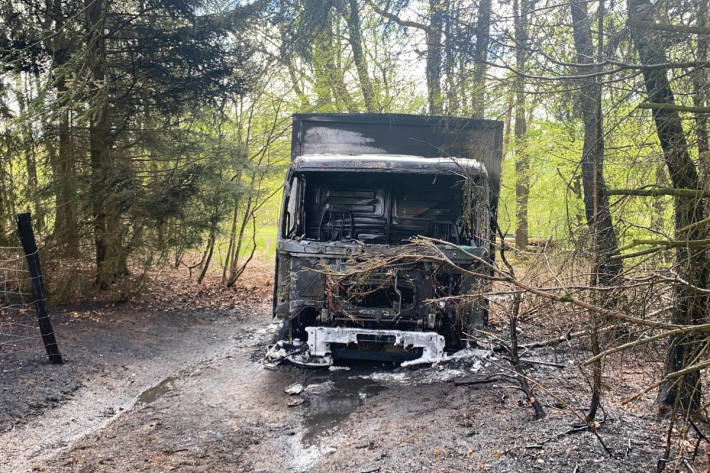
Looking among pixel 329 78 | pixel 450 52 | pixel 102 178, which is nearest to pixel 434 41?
pixel 450 52

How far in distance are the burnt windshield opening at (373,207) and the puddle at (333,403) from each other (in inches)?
93.9

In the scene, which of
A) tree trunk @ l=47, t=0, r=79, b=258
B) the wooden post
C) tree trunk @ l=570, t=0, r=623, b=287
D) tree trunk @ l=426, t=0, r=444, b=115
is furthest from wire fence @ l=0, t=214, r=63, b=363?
tree trunk @ l=570, t=0, r=623, b=287

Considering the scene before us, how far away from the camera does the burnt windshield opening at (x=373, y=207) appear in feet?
26.3

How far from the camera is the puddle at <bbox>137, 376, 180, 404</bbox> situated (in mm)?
6191

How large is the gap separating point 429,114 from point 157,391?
225 inches

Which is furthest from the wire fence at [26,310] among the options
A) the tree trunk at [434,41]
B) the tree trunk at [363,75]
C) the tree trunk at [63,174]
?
the tree trunk at [363,75]

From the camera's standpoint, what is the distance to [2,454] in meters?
4.54

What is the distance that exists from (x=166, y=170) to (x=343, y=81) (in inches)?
262

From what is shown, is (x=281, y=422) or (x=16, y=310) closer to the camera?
(x=281, y=422)

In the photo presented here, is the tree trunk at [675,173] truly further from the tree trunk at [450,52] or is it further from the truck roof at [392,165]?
the truck roof at [392,165]

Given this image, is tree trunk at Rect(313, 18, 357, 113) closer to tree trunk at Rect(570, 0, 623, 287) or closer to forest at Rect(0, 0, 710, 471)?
forest at Rect(0, 0, 710, 471)

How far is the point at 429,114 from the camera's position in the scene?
844cm

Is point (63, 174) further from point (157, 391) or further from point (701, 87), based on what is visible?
point (701, 87)

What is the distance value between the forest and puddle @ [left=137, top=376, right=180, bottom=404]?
13.0 ft
